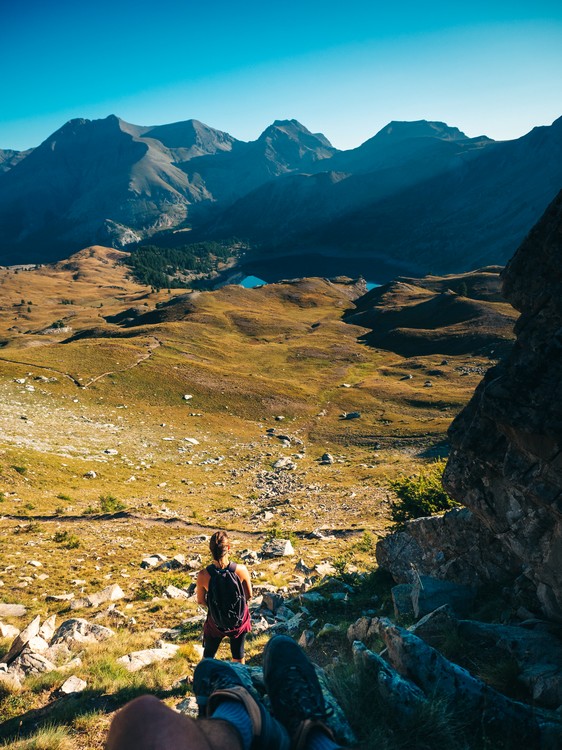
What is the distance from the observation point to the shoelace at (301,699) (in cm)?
467

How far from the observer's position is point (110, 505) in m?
25.7

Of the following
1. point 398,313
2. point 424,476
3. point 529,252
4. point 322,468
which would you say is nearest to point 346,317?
point 398,313

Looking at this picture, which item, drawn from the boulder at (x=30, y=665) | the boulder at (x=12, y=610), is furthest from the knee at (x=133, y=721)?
the boulder at (x=12, y=610)

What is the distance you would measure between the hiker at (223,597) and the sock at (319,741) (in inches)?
158

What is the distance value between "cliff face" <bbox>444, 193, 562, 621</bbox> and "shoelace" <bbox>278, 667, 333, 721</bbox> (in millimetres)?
5203

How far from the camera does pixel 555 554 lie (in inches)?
317

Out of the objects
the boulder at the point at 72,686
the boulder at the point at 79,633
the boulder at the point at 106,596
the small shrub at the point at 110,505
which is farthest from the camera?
the small shrub at the point at 110,505

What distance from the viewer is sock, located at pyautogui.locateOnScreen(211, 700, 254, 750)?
386 cm

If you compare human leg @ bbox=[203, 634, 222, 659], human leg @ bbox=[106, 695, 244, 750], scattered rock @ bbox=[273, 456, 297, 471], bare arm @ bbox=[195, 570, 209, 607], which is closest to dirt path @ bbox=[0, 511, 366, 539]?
scattered rock @ bbox=[273, 456, 297, 471]

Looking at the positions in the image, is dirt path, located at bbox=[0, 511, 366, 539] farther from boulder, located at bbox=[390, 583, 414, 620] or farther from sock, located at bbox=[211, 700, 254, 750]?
sock, located at bbox=[211, 700, 254, 750]

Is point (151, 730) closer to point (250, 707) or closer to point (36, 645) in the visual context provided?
point (250, 707)

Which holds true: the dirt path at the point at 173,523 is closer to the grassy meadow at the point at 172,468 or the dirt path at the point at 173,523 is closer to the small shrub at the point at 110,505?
the grassy meadow at the point at 172,468

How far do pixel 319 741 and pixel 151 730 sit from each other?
1.76 metres

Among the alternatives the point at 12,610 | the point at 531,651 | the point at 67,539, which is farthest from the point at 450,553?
the point at 67,539
